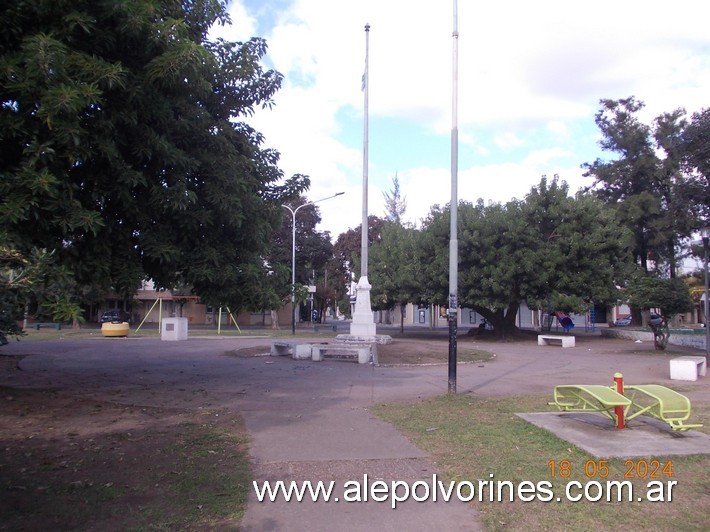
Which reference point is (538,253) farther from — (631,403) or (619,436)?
(619,436)

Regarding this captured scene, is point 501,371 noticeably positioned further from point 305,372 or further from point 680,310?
point 680,310

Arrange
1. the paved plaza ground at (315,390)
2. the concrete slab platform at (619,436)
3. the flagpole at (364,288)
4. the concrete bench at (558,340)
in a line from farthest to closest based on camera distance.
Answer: the concrete bench at (558,340), the flagpole at (364,288), the concrete slab platform at (619,436), the paved plaza ground at (315,390)

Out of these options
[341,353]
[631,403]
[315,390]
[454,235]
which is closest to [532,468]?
[631,403]

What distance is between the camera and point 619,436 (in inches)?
280

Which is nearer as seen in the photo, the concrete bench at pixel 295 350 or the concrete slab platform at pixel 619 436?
the concrete slab platform at pixel 619 436

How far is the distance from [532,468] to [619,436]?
1.89 m

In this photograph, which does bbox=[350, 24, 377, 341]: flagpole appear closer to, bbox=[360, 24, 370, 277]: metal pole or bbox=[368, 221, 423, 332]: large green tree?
bbox=[360, 24, 370, 277]: metal pole

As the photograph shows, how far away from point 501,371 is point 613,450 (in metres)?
9.15

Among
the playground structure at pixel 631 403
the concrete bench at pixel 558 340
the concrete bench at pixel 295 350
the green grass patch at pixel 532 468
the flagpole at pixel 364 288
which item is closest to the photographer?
the green grass patch at pixel 532 468

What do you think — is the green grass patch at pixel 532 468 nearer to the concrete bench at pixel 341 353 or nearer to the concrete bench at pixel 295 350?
the concrete bench at pixel 341 353

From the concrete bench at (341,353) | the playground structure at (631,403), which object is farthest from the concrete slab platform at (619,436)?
the concrete bench at (341,353)

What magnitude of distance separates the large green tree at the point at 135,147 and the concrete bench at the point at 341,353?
22.8 feet

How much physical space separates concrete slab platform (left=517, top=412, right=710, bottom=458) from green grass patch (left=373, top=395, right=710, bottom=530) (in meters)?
0.16

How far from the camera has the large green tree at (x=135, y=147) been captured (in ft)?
21.7
